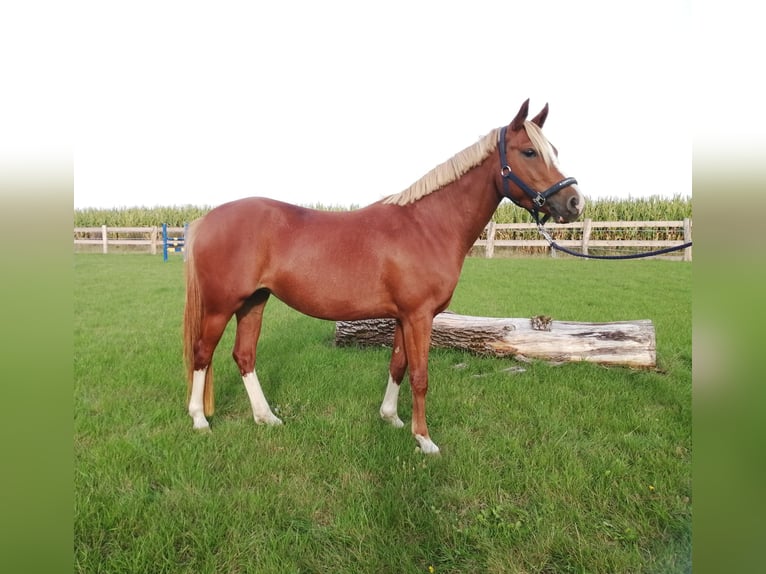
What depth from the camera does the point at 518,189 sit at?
306 cm

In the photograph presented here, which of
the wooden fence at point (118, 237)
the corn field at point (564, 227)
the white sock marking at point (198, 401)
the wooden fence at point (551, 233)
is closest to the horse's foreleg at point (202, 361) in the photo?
the white sock marking at point (198, 401)

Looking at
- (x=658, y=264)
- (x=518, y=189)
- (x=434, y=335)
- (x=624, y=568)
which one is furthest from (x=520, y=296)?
(x=658, y=264)

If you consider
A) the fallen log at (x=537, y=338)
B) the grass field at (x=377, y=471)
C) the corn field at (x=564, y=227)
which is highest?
the corn field at (x=564, y=227)

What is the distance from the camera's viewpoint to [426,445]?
3203mm

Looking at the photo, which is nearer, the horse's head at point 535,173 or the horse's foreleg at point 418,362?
the horse's head at point 535,173


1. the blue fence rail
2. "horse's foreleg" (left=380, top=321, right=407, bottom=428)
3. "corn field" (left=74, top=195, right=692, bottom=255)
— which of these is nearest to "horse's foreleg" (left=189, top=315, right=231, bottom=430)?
"horse's foreleg" (left=380, top=321, right=407, bottom=428)

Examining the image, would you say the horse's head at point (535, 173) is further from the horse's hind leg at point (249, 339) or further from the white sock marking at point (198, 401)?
the white sock marking at point (198, 401)

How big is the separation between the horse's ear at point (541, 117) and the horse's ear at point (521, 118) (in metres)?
0.10

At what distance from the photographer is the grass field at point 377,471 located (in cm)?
214

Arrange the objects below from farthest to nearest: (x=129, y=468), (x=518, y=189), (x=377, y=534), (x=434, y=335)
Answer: (x=434, y=335) → (x=518, y=189) → (x=129, y=468) → (x=377, y=534)

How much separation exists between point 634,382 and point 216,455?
4.32 m

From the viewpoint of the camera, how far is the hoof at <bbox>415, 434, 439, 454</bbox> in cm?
316

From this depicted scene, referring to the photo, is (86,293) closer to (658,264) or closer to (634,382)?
(634,382)
